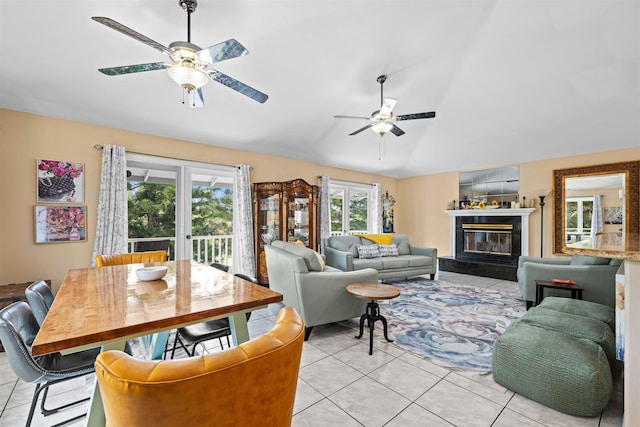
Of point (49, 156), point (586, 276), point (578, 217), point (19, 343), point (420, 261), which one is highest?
point (49, 156)

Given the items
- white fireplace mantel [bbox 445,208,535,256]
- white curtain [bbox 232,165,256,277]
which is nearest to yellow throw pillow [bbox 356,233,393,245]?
white fireplace mantel [bbox 445,208,535,256]

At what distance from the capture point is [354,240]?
5754mm

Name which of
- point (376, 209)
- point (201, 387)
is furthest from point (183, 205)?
point (376, 209)

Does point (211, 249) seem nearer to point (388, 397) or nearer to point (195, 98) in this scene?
point (195, 98)

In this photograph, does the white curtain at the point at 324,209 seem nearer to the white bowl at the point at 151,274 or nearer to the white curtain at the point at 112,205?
the white curtain at the point at 112,205

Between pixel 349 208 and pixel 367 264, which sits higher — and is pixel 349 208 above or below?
above

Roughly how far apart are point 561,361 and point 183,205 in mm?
Result: 4600

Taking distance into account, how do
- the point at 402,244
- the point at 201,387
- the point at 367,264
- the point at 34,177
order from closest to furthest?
the point at 201,387 < the point at 34,177 < the point at 367,264 < the point at 402,244

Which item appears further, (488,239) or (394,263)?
(488,239)

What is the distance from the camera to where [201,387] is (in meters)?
0.64

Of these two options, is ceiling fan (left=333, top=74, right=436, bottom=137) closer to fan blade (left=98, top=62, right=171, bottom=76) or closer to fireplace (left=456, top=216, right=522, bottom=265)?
fan blade (left=98, top=62, right=171, bottom=76)

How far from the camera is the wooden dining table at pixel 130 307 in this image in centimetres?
102

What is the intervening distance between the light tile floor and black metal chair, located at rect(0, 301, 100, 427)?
21.1 inches

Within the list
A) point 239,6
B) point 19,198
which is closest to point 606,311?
point 239,6
